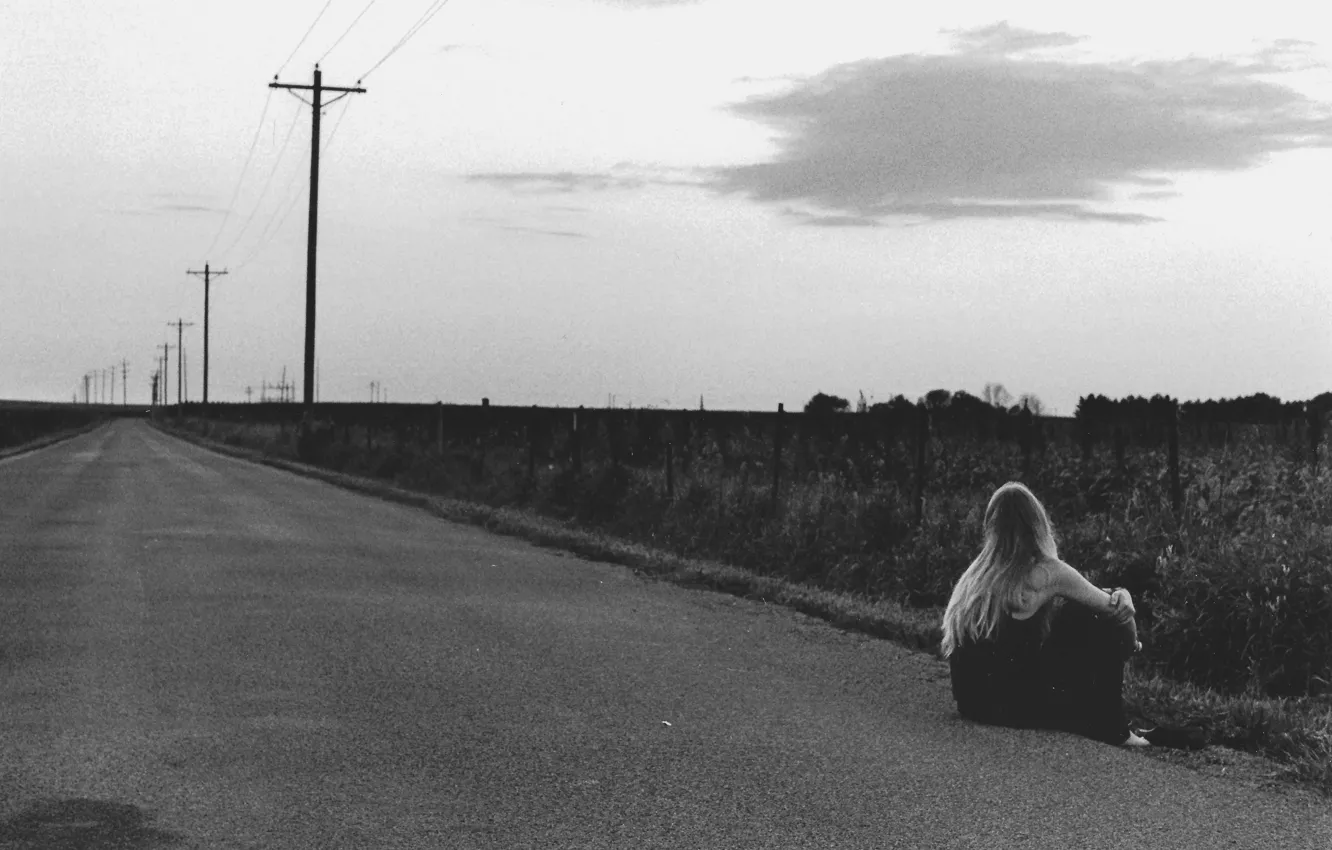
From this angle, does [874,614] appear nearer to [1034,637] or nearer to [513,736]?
[1034,637]

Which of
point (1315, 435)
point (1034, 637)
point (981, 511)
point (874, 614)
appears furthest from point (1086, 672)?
point (1315, 435)

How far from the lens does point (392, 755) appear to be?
22.0ft

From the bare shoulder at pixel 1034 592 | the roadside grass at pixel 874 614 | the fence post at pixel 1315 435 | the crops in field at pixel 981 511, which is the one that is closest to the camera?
the roadside grass at pixel 874 614

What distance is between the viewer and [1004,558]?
24.9 ft

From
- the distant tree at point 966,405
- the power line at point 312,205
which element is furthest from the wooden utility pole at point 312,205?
the distant tree at point 966,405

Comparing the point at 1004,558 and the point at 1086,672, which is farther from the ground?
the point at 1004,558

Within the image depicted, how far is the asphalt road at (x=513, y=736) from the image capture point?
18.4 ft

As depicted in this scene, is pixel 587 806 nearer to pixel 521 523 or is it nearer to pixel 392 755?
pixel 392 755

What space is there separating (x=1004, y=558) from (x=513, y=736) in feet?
8.79

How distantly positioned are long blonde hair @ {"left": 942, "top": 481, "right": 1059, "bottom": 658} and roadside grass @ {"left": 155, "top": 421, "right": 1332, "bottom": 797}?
100cm

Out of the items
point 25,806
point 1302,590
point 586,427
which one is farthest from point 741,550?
point 586,427

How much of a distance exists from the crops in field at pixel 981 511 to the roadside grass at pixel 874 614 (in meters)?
0.26

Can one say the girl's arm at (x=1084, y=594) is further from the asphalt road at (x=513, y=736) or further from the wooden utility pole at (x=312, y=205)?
the wooden utility pole at (x=312, y=205)

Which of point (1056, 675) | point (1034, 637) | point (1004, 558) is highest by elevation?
point (1004, 558)
